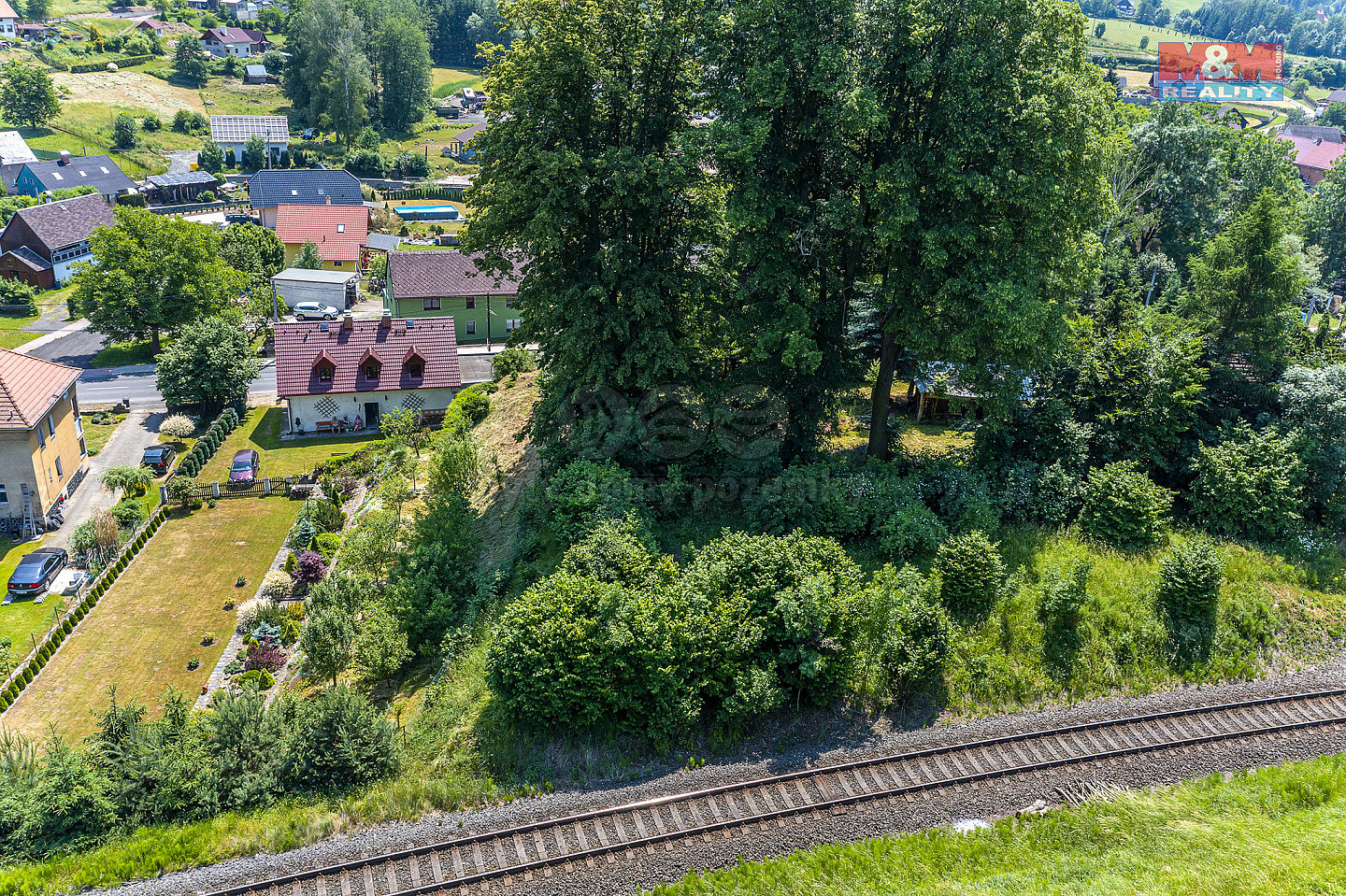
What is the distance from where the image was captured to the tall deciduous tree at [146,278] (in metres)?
60.5

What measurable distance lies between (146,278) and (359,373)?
22.0 metres

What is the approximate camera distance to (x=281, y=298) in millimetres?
72938

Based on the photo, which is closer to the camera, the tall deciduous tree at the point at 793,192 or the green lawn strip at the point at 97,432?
the tall deciduous tree at the point at 793,192

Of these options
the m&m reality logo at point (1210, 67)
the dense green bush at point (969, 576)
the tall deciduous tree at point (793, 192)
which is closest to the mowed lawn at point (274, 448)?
the tall deciduous tree at point (793, 192)

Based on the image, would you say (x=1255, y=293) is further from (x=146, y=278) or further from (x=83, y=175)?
(x=83, y=175)

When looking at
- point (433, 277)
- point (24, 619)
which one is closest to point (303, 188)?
point (433, 277)

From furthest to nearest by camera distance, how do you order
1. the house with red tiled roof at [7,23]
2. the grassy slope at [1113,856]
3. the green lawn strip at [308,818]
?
the house with red tiled roof at [7,23] → the green lawn strip at [308,818] → the grassy slope at [1113,856]

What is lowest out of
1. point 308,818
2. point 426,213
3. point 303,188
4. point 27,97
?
point 308,818

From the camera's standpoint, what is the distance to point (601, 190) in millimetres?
29922

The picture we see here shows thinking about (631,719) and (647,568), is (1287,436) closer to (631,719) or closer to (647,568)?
(647,568)

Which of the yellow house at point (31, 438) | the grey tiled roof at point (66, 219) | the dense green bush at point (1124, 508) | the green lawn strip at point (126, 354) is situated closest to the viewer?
the dense green bush at point (1124, 508)

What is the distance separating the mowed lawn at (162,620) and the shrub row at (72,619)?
0.83ft

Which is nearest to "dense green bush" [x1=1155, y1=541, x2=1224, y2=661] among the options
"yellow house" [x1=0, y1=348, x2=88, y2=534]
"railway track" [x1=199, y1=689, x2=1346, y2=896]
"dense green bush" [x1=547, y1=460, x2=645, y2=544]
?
"railway track" [x1=199, y1=689, x2=1346, y2=896]

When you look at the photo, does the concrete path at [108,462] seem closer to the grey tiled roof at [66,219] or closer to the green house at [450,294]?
the green house at [450,294]
